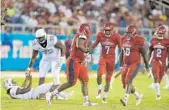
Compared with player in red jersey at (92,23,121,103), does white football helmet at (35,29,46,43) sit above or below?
above

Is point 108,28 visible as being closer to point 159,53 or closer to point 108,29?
point 108,29

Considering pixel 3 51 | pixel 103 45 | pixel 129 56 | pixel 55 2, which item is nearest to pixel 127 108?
pixel 129 56

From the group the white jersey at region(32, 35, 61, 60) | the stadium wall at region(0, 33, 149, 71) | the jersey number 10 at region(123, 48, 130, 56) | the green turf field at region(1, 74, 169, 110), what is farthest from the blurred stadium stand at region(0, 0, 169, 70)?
the jersey number 10 at region(123, 48, 130, 56)

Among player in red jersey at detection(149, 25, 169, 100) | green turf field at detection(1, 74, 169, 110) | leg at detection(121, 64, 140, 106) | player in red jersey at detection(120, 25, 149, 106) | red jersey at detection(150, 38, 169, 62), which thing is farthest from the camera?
red jersey at detection(150, 38, 169, 62)

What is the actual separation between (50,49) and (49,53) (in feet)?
0.72

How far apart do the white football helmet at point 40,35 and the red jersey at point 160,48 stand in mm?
3958

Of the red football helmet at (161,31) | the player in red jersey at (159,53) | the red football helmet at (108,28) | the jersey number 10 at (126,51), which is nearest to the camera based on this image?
the jersey number 10 at (126,51)

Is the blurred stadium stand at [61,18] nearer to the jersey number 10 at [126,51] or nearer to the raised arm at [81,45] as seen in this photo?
the jersey number 10 at [126,51]

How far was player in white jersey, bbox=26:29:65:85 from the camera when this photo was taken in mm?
19672

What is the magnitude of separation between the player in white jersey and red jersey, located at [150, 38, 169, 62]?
123 inches

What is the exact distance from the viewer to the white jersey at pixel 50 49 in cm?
1968

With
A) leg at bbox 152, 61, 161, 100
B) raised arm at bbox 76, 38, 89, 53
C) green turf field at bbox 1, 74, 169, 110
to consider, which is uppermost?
raised arm at bbox 76, 38, 89, 53

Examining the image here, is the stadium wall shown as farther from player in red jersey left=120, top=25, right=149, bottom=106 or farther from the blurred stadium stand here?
player in red jersey left=120, top=25, right=149, bottom=106

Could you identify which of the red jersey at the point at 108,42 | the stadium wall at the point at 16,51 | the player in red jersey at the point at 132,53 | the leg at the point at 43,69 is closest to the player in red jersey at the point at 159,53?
the red jersey at the point at 108,42
